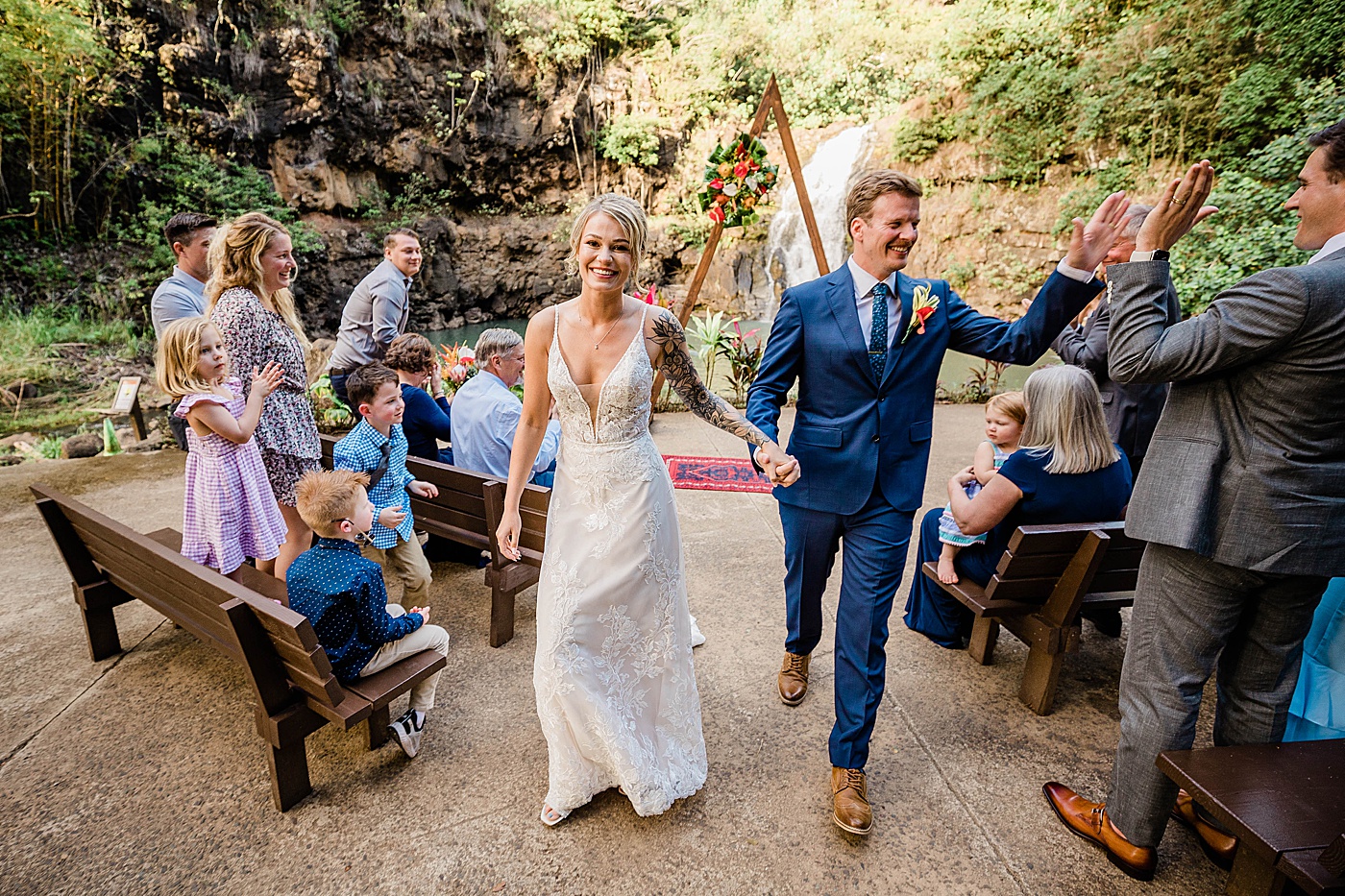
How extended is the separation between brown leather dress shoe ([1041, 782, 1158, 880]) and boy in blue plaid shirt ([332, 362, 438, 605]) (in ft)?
9.39

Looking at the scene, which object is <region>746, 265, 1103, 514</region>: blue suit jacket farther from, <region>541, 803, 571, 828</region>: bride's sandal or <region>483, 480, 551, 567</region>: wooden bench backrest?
<region>541, 803, 571, 828</region>: bride's sandal

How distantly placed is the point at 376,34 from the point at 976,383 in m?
20.0

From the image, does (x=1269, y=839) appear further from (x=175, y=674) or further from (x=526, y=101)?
(x=526, y=101)

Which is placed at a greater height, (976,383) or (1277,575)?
(1277,575)

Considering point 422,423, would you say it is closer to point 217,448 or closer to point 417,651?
point 217,448

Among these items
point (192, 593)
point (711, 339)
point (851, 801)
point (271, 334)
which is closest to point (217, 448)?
point (271, 334)

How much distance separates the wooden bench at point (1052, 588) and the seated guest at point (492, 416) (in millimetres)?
2399

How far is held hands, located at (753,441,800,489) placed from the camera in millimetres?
2100

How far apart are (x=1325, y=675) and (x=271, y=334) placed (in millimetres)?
4597

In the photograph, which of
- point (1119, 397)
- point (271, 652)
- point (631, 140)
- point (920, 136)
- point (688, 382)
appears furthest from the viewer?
point (631, 140)

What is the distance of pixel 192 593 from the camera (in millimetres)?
2318

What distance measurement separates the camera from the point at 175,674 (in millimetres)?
3043

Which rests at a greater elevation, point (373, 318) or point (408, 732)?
point (373, 318)

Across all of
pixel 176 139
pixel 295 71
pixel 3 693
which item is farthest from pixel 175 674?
pixel 295 71
